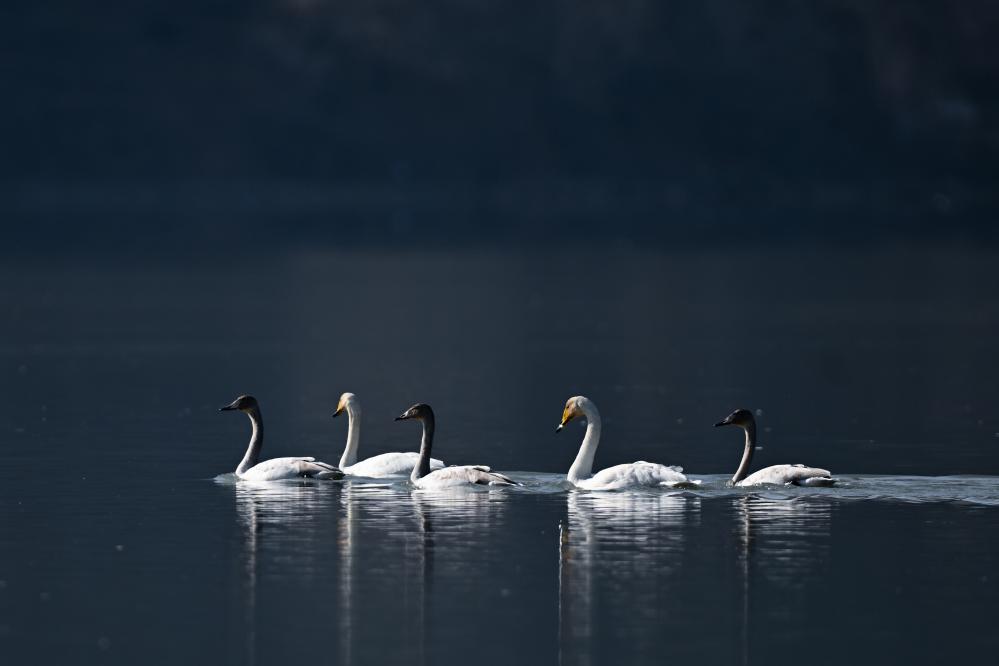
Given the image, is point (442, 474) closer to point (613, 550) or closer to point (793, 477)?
point (793, 477)

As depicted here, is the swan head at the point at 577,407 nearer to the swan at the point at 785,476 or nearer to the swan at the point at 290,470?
the swan at the point at 785,476

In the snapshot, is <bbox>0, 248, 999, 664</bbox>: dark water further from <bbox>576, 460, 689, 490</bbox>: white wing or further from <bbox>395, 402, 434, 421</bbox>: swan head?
<bbox>395, 402, 434, 421</bbox>: swan head

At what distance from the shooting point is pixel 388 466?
32438 mm

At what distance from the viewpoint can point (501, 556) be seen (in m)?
26.1

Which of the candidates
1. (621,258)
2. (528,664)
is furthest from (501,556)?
(621,258)

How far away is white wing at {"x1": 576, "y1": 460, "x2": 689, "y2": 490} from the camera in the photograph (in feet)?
99.0

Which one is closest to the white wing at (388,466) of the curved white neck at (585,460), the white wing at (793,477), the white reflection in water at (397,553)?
the white reflection in water at (397,553)

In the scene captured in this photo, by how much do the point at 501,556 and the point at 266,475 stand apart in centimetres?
664

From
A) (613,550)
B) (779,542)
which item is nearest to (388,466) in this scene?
(613,550)

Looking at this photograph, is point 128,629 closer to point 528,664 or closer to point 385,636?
point 385,636

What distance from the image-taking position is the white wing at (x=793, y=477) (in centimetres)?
3028

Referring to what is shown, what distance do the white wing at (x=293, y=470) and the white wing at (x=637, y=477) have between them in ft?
12.3

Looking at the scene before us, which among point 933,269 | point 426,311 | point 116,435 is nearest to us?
point 116,435

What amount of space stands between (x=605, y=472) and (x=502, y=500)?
145 cm
